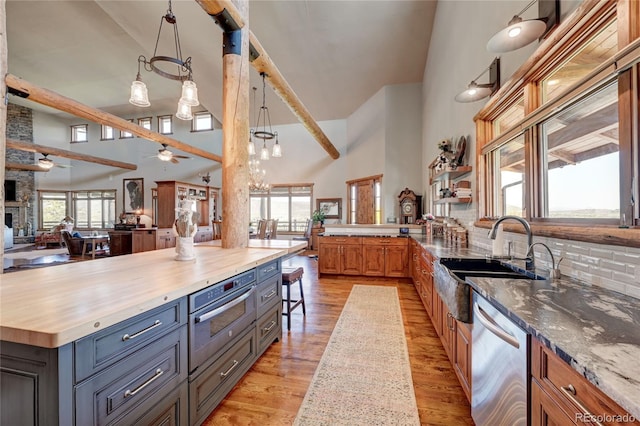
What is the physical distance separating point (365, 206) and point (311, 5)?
509 centimetres

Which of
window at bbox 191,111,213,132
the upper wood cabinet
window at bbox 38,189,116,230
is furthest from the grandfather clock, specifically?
window at bbox 38,189,116,230

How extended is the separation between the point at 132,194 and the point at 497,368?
1262 cm

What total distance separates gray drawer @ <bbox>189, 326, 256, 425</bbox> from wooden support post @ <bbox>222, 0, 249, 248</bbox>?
108 centimetres

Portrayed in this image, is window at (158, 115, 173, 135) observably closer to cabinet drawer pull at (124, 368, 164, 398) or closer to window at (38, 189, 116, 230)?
window at (38, 189, 116, 230)

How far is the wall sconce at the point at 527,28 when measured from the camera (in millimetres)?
1614

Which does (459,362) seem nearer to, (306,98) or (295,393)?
(295,393)

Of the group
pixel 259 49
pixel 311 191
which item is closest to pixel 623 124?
pixel 259 49

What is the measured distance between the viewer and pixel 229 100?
2709mm

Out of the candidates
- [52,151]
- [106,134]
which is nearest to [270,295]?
[52,151]

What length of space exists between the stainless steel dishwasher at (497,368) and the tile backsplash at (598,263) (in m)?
0.57

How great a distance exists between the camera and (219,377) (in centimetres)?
161

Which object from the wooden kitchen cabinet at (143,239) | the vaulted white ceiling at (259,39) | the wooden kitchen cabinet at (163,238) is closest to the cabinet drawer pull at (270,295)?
the vaulted white ceiling at (259,39)

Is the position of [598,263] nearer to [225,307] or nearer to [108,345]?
[225,307]

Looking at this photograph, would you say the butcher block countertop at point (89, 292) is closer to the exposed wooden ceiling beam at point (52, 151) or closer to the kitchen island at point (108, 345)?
the kitchen island at point (108, 345)
